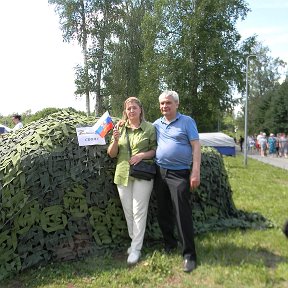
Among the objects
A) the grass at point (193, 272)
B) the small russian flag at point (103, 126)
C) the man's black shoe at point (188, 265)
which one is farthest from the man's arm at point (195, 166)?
the small russian flag at point (103, 126)

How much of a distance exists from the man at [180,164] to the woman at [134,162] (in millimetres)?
166

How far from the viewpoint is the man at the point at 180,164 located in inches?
177

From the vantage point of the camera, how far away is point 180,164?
14.8 feet

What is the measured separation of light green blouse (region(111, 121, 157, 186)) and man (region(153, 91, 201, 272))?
0.13 m

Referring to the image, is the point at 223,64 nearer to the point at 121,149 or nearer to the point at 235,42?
the point at 235,42

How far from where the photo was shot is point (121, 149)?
4.85 m

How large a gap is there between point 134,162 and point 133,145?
0.20 meters

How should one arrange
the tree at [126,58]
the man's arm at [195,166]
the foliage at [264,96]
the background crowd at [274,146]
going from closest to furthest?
the man's arm at [195,166], the background crowd at [274,146], the tree at [126,58], the foliage at [264,96]

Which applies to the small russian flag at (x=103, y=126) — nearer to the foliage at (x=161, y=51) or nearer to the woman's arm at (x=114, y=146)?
the woman's arm at (x=114, y=146)

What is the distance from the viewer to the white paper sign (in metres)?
4.99

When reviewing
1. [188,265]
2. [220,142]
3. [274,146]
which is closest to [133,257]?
[188,265]

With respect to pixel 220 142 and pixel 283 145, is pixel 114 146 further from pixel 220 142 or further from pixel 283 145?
pixel 283 145

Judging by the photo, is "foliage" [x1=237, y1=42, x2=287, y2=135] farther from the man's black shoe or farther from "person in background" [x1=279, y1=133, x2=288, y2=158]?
the man's black shoe

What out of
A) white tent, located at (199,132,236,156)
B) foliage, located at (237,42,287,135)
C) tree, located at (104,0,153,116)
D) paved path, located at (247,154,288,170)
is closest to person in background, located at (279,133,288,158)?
paved path, located at (247,154,288,170)
